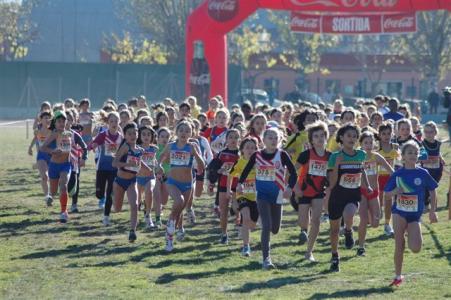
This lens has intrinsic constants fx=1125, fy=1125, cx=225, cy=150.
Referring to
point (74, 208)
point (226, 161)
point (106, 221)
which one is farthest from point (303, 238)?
point (74, 208)

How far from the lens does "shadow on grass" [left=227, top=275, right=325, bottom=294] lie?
11.9 metres

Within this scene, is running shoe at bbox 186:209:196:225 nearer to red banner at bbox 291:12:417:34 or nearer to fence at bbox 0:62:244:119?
red banner at bbox 291:12:417:34

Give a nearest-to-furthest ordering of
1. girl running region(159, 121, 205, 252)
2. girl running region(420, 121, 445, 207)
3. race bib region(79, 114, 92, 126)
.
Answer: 1. girl running region(159, 121, 205, 252)
2. girl running region(420, 121, 445, 207)
3. race bib region(79, 114, 92, 126)

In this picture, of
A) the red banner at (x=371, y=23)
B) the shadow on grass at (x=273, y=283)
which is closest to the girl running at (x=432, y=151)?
the shadow on grass at (x=273, y=283)

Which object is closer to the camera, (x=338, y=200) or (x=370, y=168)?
(x=338, y=200)

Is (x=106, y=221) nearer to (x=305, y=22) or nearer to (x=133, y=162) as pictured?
(x=133, y=162)

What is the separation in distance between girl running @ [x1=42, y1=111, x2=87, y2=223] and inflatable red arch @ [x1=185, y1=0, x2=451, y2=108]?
14397mm

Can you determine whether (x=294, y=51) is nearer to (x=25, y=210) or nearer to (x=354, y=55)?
(x=354, y=55)

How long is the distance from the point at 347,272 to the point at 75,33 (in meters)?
90.4

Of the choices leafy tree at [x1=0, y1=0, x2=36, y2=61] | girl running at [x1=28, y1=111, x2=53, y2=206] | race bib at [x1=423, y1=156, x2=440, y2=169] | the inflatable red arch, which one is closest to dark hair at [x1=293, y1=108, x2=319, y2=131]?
race bib at [x1=423, y1=156, x2=440, y2=169]

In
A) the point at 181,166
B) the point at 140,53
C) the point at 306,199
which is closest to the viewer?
the point at 306,199

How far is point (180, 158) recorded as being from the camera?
1491 centimetres

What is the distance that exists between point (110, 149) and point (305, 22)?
1586 cm

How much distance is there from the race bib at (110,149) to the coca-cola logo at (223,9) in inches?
585
